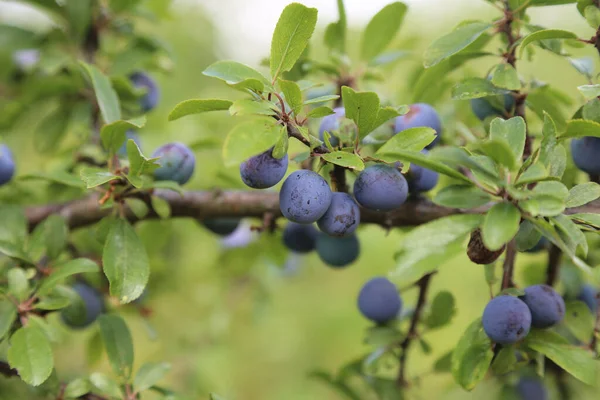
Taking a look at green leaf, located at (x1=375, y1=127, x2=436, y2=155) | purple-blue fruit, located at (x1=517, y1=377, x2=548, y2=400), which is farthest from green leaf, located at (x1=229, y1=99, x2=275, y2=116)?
purple-blue fruit, located at (x1=517, y1=377, x2=548, y2=400)

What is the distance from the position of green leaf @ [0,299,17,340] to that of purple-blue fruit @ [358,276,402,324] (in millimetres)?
639

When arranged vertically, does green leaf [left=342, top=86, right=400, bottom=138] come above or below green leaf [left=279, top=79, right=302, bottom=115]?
below

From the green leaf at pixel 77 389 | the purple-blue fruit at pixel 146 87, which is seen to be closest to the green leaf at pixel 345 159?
the green leaf at pixel 77 389

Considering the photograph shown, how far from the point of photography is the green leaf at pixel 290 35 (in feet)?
2.68

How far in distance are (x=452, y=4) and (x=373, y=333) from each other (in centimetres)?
335

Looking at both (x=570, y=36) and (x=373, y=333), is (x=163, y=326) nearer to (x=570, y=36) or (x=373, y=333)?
(x=373, y=333)

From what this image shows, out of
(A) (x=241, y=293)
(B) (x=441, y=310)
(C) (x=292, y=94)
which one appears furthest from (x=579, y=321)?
(A) (x=241, y=293)

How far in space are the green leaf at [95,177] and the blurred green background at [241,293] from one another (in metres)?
0.45

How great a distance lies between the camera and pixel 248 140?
0.70 meters

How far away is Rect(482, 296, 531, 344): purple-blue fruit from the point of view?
862 mm

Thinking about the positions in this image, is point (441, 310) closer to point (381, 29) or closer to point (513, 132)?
point (513, 132)

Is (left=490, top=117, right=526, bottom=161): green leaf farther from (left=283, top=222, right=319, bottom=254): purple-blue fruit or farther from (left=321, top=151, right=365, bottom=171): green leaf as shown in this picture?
(left=283, top=222, right=319, bottom=254): purple-blue fruit

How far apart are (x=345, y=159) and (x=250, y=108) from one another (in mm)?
145

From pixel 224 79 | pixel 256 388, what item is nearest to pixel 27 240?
pixel 224 79
